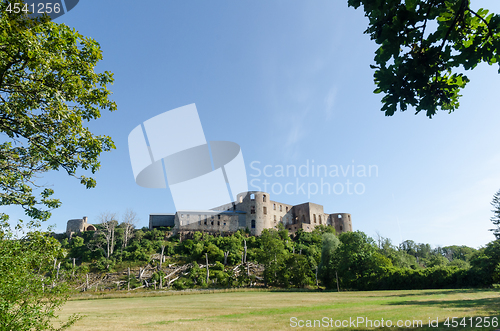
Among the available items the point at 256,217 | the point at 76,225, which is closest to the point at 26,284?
the point at 256,217

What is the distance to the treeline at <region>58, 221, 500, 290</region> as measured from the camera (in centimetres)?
3041

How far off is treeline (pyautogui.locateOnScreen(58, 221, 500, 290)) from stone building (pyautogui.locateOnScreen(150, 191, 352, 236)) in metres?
5.19

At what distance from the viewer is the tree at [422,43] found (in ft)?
12.7

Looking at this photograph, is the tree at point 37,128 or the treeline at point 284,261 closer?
the tree at point 37,128

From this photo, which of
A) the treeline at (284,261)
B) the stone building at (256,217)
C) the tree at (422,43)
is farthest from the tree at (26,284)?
the stone building at (256,217)

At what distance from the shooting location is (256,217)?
75.5m

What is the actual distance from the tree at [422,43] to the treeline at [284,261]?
24.3 m

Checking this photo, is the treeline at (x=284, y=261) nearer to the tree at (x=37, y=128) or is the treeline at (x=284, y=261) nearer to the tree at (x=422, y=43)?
the tree at (x=37, y=128)

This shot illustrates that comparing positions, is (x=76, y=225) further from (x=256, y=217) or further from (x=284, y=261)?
(x=284, y=261)

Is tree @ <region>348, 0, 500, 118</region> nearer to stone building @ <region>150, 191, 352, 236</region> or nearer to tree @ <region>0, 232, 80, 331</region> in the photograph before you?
tree @ <region>0, 232, 80, 331</region>

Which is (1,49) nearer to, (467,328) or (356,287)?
(467,328)

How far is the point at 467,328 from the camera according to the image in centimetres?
674

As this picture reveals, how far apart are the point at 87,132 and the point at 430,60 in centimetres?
884

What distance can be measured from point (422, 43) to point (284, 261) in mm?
38690
